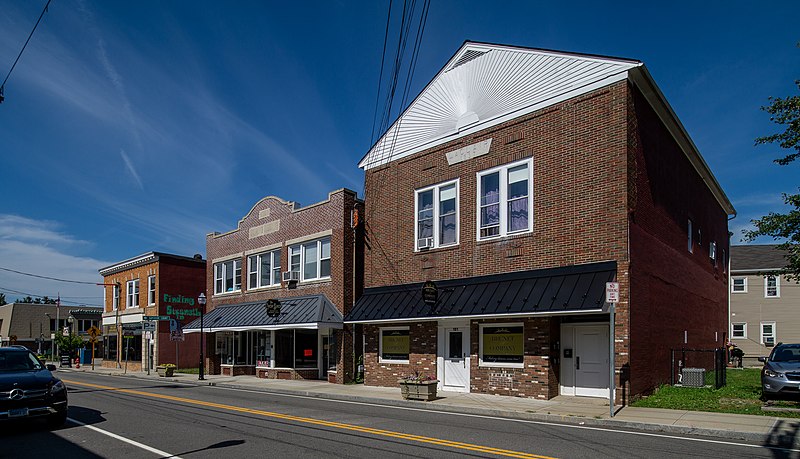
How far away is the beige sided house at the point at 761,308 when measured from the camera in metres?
40.3

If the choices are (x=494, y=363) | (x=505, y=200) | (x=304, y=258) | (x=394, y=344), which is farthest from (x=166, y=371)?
(x=505, y=200)

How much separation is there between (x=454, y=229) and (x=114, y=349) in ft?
111

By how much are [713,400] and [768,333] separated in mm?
30867

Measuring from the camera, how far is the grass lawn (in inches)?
554

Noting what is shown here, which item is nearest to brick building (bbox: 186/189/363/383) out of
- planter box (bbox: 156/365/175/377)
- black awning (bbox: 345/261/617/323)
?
planter box (bbox: 156/365/175/377)

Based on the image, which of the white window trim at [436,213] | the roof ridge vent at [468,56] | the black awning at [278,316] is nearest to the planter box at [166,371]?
the black awning at [278,316]

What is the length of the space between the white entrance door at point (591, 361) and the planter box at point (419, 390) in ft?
13.8

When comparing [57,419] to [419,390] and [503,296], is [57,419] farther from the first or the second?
[503,296]

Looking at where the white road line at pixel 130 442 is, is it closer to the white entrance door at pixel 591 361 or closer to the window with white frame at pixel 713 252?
the white entrance door at pixel 591 361

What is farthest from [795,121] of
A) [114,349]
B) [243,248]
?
[114,349]

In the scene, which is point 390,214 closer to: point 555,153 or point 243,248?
point 555,153

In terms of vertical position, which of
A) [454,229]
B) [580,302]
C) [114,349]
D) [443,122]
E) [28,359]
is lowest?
[114,349]

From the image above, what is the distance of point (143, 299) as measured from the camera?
39.2m

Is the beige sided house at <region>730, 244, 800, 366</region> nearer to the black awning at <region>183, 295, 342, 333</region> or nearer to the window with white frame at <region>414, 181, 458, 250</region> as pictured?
the window with white frame at <region>414, 181, 458, 250</region>
